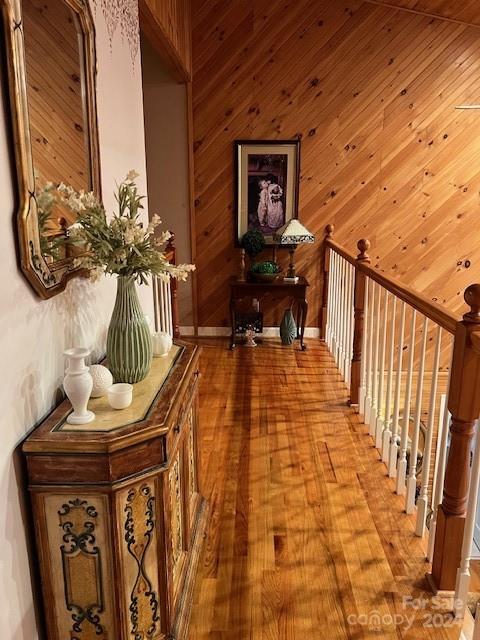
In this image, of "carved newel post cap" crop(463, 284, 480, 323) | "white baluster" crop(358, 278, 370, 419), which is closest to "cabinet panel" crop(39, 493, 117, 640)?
"carved newel post cap" crop(463, 284, 480, 323)

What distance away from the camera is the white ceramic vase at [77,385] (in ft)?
4.53

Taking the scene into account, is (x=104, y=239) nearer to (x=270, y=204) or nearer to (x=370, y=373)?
(x=370, y=373)

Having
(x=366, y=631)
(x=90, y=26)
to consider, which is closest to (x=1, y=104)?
(x=90, y=26)

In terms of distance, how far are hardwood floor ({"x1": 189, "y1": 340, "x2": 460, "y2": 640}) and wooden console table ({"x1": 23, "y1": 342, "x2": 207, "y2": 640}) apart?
0.40 metres

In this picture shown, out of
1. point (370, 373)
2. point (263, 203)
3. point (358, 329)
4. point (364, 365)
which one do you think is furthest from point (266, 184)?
point (370, 373)

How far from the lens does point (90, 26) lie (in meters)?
1.78

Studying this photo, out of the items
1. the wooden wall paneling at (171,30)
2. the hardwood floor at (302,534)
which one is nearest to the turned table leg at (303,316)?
the hardwood floor at (302,534)

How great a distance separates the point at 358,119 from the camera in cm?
464

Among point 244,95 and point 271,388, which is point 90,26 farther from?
point 244,95

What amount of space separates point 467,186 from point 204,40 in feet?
8.92

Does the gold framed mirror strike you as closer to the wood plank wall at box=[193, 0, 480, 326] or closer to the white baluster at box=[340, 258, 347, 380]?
the white baluster at box=[340, 258, 347, 380]

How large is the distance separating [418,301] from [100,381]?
1333mm

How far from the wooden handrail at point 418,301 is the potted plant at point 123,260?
3.14ft

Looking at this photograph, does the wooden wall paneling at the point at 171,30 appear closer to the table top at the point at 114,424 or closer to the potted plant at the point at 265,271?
the potted plant at the point at 265,271
